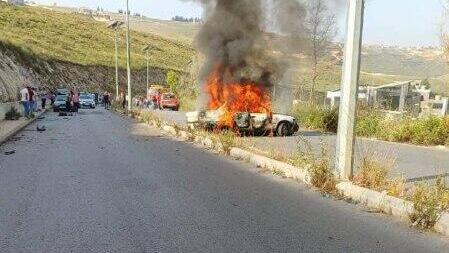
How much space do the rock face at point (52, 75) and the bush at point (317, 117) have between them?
69.0ft

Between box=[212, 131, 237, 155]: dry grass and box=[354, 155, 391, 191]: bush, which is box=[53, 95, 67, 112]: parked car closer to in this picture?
box=[212, 131, 237, 155]: dry grass

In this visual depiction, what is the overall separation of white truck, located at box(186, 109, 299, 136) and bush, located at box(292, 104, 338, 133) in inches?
149

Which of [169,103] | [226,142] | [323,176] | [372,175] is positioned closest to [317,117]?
[226,142]

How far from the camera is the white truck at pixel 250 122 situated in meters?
18.4

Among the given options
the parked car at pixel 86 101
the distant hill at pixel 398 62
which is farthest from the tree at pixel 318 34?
the distant hill at pixel 398 62

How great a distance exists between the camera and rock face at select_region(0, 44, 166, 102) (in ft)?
146

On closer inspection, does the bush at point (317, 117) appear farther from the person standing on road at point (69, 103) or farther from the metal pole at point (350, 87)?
the person standing on road at point (69, 103)

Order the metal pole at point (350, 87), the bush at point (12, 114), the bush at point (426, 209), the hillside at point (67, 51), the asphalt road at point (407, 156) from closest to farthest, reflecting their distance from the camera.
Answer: the bush at point (426, 209)
the metal pole at point (350, 87)
the asphalt road at point (407, 156)
the bush at point (12, 114)
the hillside at point (67, 51)

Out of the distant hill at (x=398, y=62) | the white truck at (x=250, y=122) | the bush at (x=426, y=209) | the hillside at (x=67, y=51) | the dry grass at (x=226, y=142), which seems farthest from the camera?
the distant hill at (x=398, y=62)

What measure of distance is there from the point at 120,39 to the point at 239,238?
10956 centimetres

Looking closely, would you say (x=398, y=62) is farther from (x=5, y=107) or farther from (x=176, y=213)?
(x=176, y=213)

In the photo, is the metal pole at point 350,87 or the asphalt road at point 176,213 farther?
the metal pole at point 350,87

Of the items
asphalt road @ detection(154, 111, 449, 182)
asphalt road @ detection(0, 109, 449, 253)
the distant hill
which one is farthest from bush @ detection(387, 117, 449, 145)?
the distant hill

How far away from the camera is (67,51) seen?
8250 centimetres
